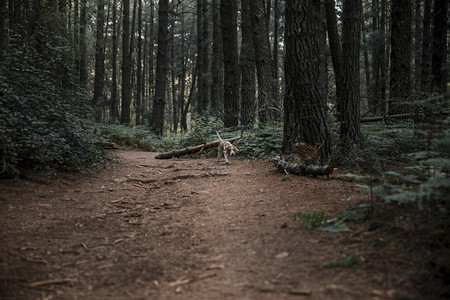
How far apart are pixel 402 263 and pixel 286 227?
1202 mm

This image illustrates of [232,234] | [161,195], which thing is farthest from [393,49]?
[232,234]

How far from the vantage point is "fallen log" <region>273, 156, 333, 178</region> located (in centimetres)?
516

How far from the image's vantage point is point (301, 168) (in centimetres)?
560

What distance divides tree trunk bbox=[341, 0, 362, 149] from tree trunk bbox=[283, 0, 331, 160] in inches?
62.0

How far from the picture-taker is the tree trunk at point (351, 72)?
7.46 m

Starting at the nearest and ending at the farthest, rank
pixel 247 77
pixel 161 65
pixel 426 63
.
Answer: pixel 426 63 < pixel 247 77 < pixel 161 65

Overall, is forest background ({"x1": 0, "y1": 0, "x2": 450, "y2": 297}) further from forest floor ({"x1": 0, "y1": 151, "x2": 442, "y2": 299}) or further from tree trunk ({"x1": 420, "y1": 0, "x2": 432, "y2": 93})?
forest floor ({"x1": 0, "y1": 151, "x2": 442, "y2": 299})

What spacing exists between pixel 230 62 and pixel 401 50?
6503 mm

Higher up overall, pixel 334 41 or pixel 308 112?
pixel 334 41

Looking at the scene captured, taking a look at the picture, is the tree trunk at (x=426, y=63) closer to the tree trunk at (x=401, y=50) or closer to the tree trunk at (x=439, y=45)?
the tree trunk at (x=439, y=45)

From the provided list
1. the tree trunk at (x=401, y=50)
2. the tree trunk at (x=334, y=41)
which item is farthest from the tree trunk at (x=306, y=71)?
the tree trunk at (x=401, y=50)

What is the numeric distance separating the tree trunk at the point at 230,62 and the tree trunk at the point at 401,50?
5976 mm

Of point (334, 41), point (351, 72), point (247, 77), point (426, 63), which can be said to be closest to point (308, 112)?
point (351, 72)

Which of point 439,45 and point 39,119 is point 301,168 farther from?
point 439,45
